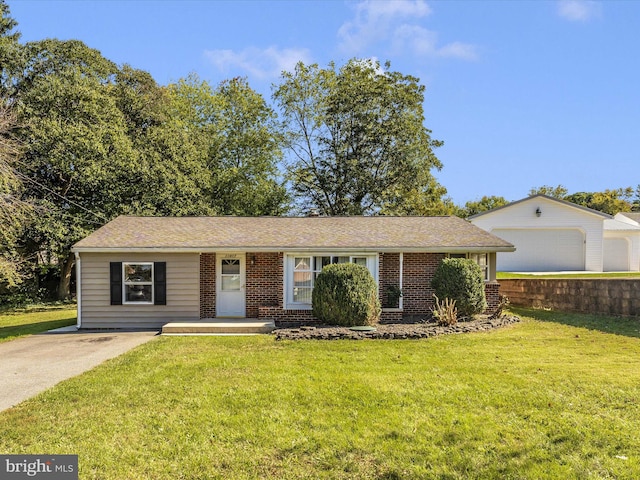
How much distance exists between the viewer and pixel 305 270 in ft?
43.3

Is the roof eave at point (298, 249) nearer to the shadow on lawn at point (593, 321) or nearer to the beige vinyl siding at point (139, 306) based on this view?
the beige vinyl siding at point (139, 306)

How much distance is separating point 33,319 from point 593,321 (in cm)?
1901

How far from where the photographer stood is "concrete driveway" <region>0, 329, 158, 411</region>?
6.67 m

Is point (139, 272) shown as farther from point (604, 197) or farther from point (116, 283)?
Answer: point (604, 197)

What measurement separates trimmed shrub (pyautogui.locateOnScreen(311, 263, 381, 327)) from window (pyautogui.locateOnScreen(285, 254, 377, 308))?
4.54ft

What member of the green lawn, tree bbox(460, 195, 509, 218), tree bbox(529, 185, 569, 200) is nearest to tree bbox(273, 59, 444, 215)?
the green lawn

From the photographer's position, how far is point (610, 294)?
12773 millimetres

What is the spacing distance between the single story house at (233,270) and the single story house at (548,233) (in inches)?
545

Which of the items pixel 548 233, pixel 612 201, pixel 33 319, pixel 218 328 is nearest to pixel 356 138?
pixel 548 233

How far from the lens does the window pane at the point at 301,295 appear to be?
1309cm

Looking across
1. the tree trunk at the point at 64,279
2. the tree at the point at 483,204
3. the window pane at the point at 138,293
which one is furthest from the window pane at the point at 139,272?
the tree at the point at 483,204

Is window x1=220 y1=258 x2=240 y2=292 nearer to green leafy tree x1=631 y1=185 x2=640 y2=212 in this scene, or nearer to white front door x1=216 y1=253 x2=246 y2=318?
white front door x1=216 y1=253 x2=246 y2=318

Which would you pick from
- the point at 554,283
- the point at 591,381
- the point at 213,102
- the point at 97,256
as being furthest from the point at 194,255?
the point at 213,102

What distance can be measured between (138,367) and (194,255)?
5652 mm
